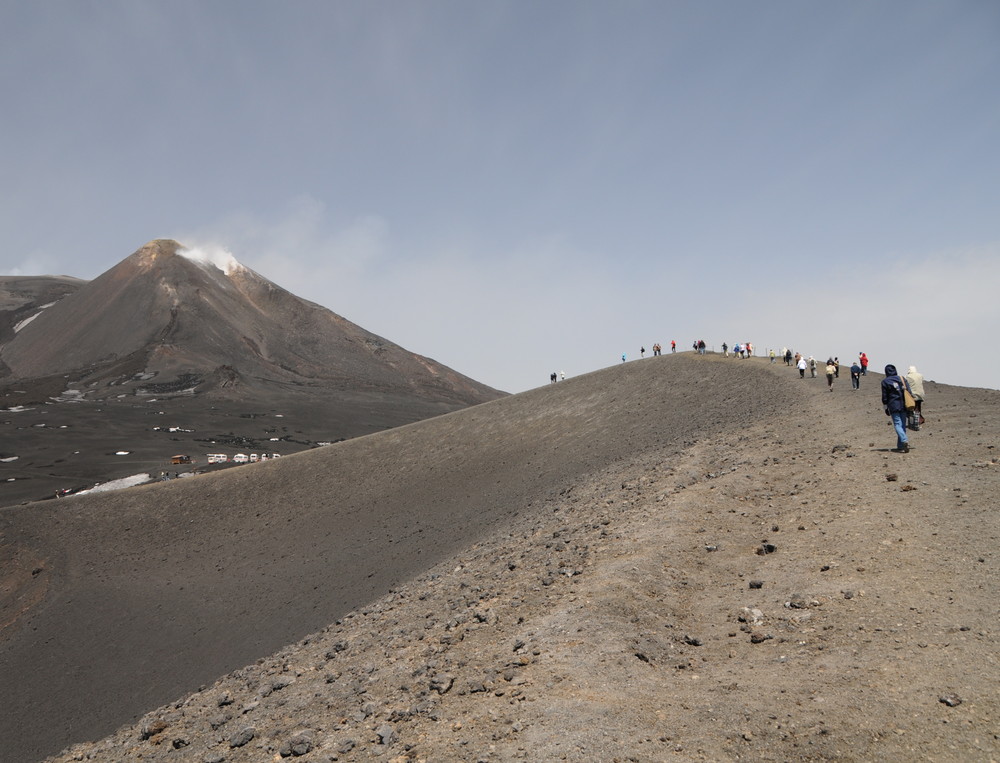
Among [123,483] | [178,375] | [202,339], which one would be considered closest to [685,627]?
[123,483]

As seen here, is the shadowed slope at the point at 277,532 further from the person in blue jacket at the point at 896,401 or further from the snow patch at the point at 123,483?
the snow patch at the point at 123,483

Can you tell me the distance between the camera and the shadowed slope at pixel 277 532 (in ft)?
69.0

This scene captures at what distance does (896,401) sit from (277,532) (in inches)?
964

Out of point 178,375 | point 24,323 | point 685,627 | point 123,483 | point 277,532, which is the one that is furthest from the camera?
point 24,323

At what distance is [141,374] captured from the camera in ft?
327

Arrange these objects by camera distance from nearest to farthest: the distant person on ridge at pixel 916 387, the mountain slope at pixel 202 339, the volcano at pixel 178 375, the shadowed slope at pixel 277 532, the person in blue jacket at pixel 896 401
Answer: the person in blue jacket at pixel 896 401 < the distant person on ridge at pixel 916 387 < the shadowed slope at pixel 277 532 < the volcano at pixel 178 375 < the mountain slope at pixel 202 339

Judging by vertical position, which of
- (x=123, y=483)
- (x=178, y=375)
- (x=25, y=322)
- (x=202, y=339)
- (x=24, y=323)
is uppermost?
(x=25, y=322)

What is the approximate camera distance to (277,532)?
97.6 ft

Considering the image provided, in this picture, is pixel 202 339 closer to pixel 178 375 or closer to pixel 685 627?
pixel 178 375

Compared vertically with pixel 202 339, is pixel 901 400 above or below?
below

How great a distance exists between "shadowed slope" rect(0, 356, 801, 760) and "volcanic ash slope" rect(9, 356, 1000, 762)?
0.88 metres

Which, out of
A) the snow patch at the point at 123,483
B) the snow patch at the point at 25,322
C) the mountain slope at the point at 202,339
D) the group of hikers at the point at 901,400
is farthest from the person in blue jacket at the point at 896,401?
the snow patch at the point at 25,322

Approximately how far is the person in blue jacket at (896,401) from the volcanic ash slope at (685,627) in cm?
48

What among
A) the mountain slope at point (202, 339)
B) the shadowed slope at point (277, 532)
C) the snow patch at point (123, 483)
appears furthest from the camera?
the mountain slope at point (202, 339)
